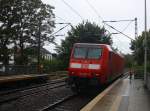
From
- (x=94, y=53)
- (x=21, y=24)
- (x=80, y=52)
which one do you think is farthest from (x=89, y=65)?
(x=21, y=24)

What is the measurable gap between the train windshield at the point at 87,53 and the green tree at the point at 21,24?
34758 millimetres

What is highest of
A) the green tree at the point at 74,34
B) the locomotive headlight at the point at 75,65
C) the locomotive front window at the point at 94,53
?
the green tree at the point at 74,34

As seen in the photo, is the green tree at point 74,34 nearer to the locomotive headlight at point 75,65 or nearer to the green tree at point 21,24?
the green tree at point 21,24

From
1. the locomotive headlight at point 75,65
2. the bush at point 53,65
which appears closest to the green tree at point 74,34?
the bush at point 53,65

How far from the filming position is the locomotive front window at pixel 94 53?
22767 mm

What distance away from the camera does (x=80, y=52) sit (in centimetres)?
2316

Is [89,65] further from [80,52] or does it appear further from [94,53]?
[80,52]

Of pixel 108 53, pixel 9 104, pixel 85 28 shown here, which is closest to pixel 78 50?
pixel 108 53

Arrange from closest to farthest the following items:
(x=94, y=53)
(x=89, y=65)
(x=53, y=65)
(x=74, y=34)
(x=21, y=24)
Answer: (x=89, y=65) < (x=94, y=53) < (x=74, y=34) < (x=53, y=65) < (x=21, y=24)

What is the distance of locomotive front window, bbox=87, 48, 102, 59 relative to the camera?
896 inches

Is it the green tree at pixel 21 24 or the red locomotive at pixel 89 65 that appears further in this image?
the green tree at pixel 21 24

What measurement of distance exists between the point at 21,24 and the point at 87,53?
3849 centimetres

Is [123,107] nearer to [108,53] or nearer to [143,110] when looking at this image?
[143,110]

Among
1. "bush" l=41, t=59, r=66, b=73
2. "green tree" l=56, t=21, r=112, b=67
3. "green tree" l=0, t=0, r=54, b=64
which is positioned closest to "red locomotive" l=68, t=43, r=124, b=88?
"bush" l=41, t=59, r=66, b=73
